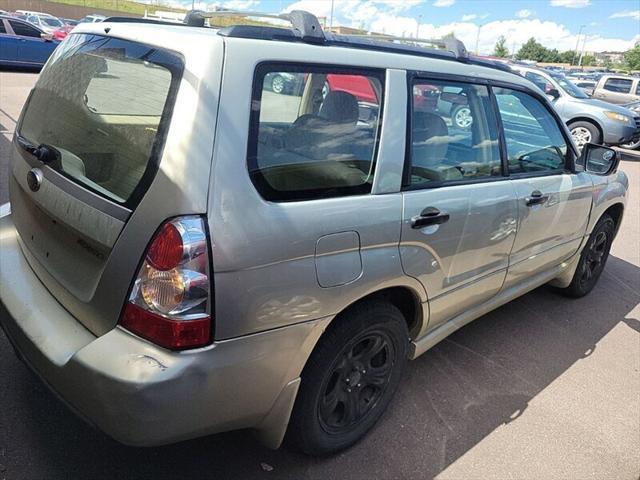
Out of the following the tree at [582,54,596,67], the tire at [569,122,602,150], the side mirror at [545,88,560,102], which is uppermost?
the side mirror at [545,88,560,102]

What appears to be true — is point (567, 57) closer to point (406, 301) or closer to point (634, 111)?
point (634, 111)

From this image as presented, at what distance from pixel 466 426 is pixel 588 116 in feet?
39.0

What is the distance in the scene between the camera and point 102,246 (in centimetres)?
182

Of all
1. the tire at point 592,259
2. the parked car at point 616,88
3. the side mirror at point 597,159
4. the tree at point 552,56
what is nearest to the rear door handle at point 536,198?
the side mirror at point 597,159

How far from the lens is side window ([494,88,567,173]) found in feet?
10.0

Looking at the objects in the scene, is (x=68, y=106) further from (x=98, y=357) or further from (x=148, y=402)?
(x=148, y=402)

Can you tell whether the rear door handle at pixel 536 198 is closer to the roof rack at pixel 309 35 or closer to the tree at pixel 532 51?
the roof rack at pixel 309 35

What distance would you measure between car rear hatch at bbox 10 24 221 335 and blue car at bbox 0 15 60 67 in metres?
16.2

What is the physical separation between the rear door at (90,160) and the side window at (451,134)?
3.73ft

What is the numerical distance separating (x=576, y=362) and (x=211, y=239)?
287cm

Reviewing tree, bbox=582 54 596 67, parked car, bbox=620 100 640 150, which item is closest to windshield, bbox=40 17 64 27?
parked car, bbox=620 100 640 150

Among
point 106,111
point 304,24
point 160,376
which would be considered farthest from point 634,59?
point 160,376

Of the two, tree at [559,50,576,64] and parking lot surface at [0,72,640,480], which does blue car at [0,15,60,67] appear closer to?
parking lot surface at [0,72,640,480]

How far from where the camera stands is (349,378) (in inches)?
92.8
